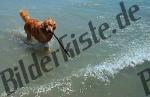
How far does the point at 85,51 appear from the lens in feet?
32.0

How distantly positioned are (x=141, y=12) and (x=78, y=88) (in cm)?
627

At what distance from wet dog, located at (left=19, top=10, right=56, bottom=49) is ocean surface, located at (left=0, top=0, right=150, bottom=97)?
0.39m

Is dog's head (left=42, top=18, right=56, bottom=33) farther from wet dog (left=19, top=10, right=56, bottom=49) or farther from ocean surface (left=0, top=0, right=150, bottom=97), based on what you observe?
ocean surface (left=0, top=0, right=150, bottom=97)

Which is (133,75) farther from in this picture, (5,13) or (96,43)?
(5,13)

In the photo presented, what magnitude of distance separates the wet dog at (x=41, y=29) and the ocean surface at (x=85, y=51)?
1.28ft

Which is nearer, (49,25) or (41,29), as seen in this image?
(49,25)

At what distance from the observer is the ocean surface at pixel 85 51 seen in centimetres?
781

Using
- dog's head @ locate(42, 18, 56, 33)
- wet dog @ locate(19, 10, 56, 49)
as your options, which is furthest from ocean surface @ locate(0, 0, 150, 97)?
dog's head @ locate(42, 18, 56, 33)

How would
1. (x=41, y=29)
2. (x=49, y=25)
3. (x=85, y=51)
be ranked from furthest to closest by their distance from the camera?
(x=85, y=51) → (x=41, y=29) → (x=49, y=25)

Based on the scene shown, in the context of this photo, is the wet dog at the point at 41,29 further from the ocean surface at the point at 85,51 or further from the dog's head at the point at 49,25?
the ocean surface at the point at 85,51

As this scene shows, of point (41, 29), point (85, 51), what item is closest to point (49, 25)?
point (41, 29)

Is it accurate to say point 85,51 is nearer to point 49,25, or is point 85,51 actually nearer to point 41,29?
point 49,25

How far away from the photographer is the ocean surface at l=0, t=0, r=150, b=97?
7805 millimetres

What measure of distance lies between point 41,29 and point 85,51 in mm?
1478
